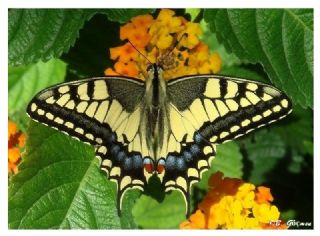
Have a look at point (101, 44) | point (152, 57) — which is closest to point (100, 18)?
point (101, 44)

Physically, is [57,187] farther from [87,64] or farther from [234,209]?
[234,209]

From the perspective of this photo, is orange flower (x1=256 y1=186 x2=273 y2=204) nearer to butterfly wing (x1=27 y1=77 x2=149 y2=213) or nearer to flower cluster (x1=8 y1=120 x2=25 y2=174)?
butterfly wing (x1=27 y1=77 x2=149 y2=213)

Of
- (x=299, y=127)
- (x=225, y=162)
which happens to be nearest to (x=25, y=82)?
(x=225, y=162)

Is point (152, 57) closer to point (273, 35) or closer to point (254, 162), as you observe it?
point (273, 35)

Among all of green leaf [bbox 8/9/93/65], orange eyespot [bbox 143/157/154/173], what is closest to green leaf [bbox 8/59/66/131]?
green leaf [bbox 8/9/93/65]

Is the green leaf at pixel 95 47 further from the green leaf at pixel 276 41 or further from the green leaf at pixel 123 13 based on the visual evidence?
the green leaf at pixel 276 41
